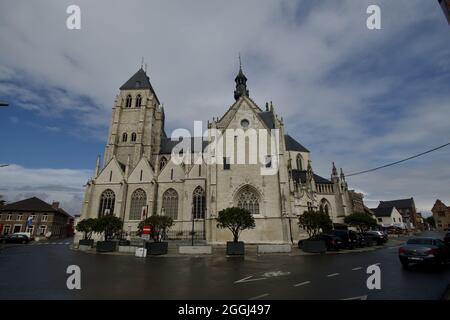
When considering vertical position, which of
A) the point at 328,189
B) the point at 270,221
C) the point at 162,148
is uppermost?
the point at 162,148

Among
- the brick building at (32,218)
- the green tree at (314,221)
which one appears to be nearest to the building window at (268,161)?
the green tree at (314,221)

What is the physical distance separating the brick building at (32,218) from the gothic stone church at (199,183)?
25787mm

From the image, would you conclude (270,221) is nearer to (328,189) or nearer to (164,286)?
(164,286)

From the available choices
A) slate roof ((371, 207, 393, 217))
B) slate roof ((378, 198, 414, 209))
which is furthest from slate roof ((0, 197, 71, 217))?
slate roof ((378, 198, 414, 209))

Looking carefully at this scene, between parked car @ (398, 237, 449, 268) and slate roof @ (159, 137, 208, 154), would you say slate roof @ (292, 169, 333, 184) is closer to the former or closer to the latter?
slate roof @ (159, 137, 208, 154)

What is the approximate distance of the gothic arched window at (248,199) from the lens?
26719 millimetres

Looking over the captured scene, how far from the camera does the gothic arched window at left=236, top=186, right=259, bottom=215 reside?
26719mm

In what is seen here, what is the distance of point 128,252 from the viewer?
2027 cm

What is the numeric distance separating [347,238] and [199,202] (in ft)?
63.7

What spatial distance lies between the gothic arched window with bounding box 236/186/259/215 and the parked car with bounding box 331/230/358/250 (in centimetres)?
856

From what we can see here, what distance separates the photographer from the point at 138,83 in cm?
5016

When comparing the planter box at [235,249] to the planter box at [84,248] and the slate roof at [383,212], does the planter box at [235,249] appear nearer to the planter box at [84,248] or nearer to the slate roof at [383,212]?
the planter box at [84,248]
